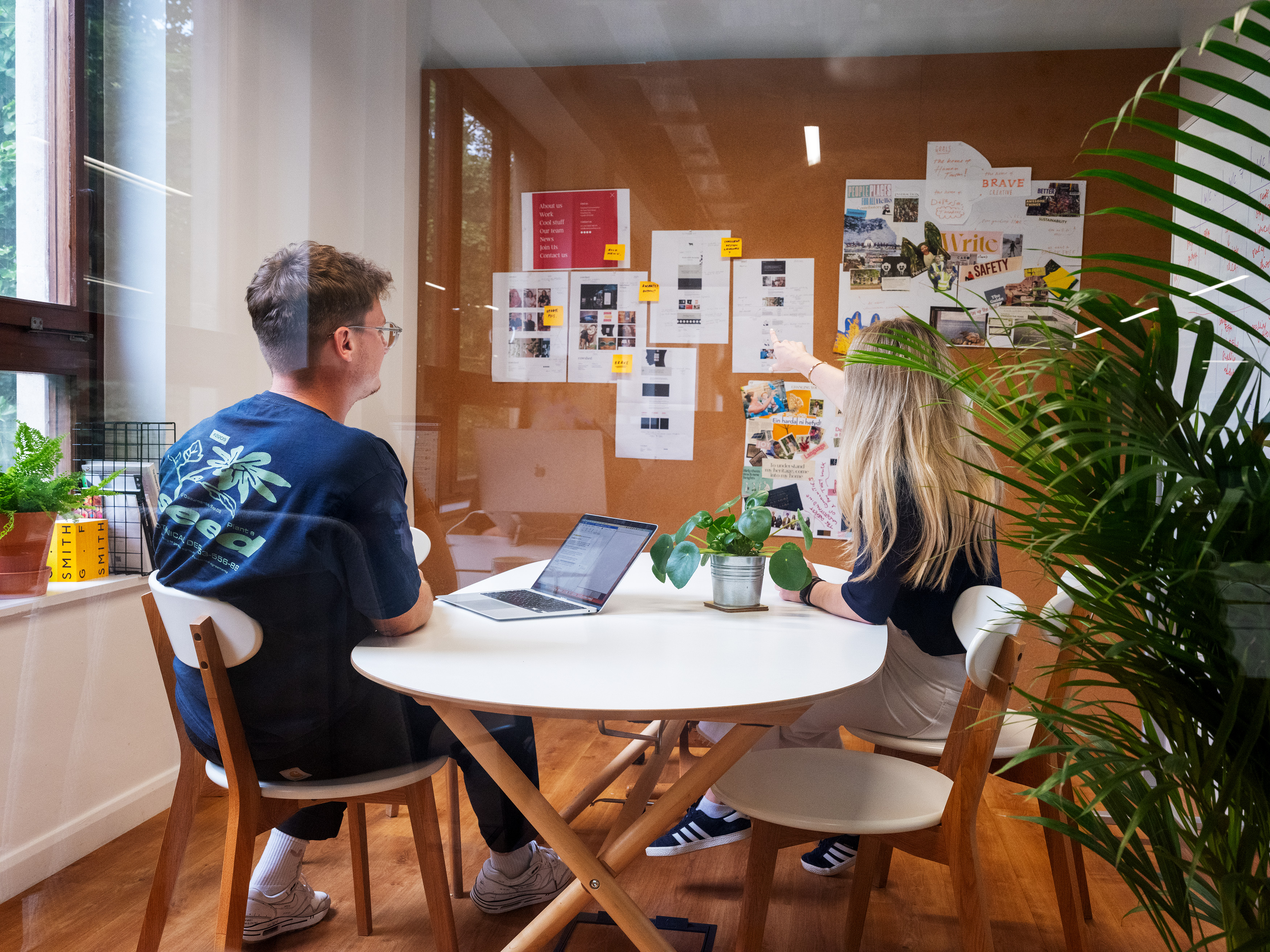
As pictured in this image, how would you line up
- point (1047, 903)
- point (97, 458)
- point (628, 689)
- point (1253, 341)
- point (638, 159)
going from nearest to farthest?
point (1253, 341)
point (628, 689)
point (1047, 903)
point (97, 458)
point (638, 159)

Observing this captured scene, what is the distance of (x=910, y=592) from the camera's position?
182 centimetres

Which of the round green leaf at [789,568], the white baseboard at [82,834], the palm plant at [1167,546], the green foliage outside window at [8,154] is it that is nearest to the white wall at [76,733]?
the white baseboard at [82,834]

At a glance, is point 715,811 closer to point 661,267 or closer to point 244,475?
point 244,475

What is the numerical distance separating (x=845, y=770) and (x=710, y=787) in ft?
1.07

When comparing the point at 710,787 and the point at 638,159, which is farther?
the point at 638,159

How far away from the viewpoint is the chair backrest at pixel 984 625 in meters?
1.33

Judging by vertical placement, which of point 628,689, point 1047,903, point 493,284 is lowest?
point 1047,903

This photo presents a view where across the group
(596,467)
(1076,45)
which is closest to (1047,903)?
(596,467)

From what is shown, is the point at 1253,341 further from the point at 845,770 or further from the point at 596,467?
the point at 596,467

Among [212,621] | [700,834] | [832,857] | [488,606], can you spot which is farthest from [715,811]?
[212,621]

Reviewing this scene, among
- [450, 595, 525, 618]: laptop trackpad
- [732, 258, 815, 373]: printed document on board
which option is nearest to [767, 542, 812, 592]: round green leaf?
[450, 595, 525, 618]: laptop trackpad

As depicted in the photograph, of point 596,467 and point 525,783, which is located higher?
point 596,467

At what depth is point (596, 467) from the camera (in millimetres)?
2795

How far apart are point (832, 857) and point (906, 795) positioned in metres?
0.76
